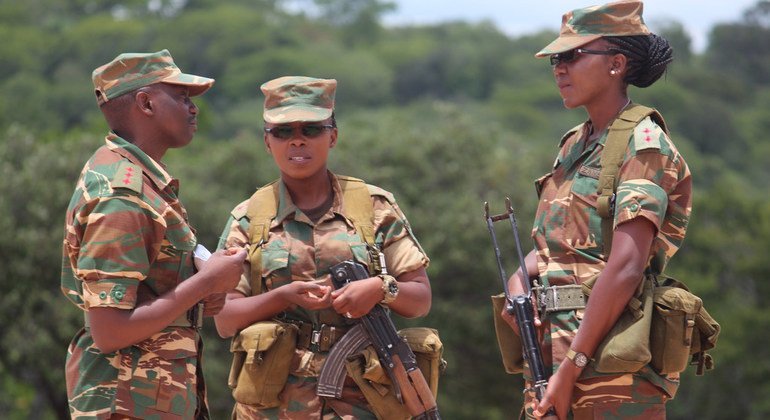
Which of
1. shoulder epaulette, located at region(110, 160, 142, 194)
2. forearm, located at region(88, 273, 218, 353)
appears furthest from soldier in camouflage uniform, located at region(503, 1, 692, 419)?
shoulder epaulette, located at region(110, 160, 142, 194)

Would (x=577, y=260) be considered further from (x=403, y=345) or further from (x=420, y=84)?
(x=420, y=84)

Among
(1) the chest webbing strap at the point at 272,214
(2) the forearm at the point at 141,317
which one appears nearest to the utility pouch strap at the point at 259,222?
(1) the chest webbing strap at the point at 272,214

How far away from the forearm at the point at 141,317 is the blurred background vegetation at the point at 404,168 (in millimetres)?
22598

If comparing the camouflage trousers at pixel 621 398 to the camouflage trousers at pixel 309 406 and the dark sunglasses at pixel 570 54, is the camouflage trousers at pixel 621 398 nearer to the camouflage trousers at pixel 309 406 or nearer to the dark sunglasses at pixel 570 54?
the camouflage trousers at pixel 309 406

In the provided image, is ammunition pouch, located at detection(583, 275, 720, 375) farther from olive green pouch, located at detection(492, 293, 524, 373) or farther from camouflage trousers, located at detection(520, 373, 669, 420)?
olive green pouch, located at detection(492, 293, 524, 373)

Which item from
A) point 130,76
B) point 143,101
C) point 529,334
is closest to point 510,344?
point 529,334

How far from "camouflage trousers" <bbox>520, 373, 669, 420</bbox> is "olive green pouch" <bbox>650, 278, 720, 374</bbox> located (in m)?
0.12

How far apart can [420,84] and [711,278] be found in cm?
8527

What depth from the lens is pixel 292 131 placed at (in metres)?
6.30

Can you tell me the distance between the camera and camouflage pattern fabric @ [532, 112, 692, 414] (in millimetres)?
5766

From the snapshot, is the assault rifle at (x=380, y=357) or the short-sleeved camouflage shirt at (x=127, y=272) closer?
the short-sleeved camouflage shirt at (x=127, y=272)

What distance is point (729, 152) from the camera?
108 m

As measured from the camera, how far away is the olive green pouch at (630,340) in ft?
18.6

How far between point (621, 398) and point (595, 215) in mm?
886
